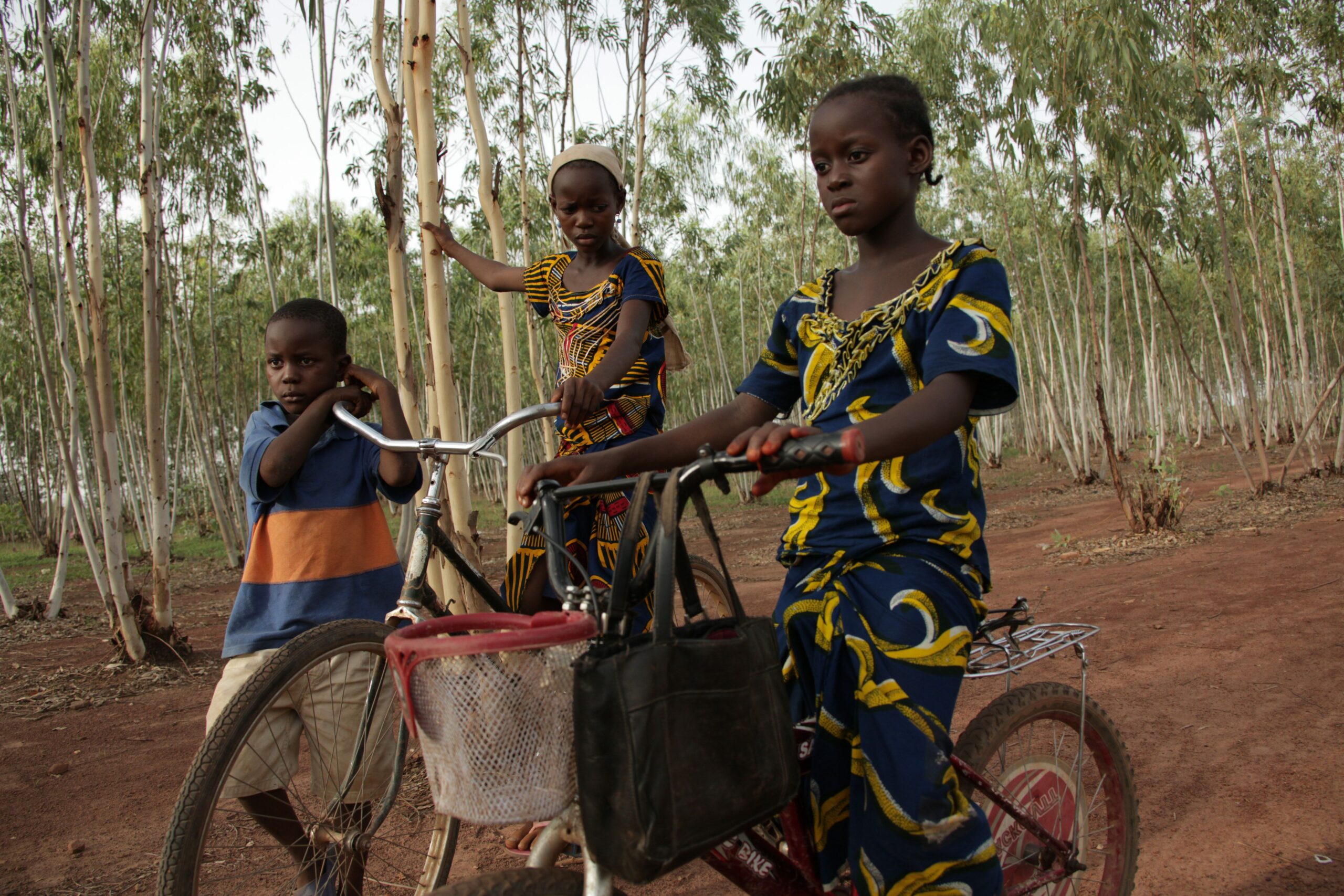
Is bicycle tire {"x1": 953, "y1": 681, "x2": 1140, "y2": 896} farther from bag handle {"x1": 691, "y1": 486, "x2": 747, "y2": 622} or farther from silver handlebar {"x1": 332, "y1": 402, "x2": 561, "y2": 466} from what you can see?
silver handlebar {"x1": 332, "y1": 402, "x2": 561, "y2": 466}

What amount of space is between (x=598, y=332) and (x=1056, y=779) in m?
→ 1.60

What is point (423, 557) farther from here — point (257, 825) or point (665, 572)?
point (665, 572)

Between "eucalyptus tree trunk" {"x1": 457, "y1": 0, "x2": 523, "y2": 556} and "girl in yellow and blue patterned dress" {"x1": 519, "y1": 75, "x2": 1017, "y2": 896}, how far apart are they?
230 cm

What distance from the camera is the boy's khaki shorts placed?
170 cm

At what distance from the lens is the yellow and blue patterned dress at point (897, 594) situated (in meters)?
1.42

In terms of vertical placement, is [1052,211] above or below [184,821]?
above

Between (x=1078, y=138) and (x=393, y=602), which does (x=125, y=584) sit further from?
(x=1078, y=138)

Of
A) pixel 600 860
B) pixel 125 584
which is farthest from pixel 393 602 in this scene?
pixel 125 584

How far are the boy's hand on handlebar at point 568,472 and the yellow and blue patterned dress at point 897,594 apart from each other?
0.39m

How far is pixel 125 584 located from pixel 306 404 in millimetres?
5022

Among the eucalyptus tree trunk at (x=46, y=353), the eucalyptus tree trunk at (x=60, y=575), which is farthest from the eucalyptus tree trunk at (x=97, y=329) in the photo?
the eucalyptus tree trunk at (x=60, y=575)

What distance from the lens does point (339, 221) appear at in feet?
60.4

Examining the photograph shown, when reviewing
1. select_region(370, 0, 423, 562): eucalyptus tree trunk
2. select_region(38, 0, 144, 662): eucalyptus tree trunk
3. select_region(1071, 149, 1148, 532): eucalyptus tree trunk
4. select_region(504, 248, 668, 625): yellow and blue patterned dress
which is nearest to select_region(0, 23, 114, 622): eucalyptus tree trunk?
select_region(38, 0, 144, 662): eucalyptus tree trunk

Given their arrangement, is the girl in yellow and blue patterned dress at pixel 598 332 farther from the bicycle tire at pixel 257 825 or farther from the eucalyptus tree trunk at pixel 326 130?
the eucalyptus tree trunk at pixel 326 130
